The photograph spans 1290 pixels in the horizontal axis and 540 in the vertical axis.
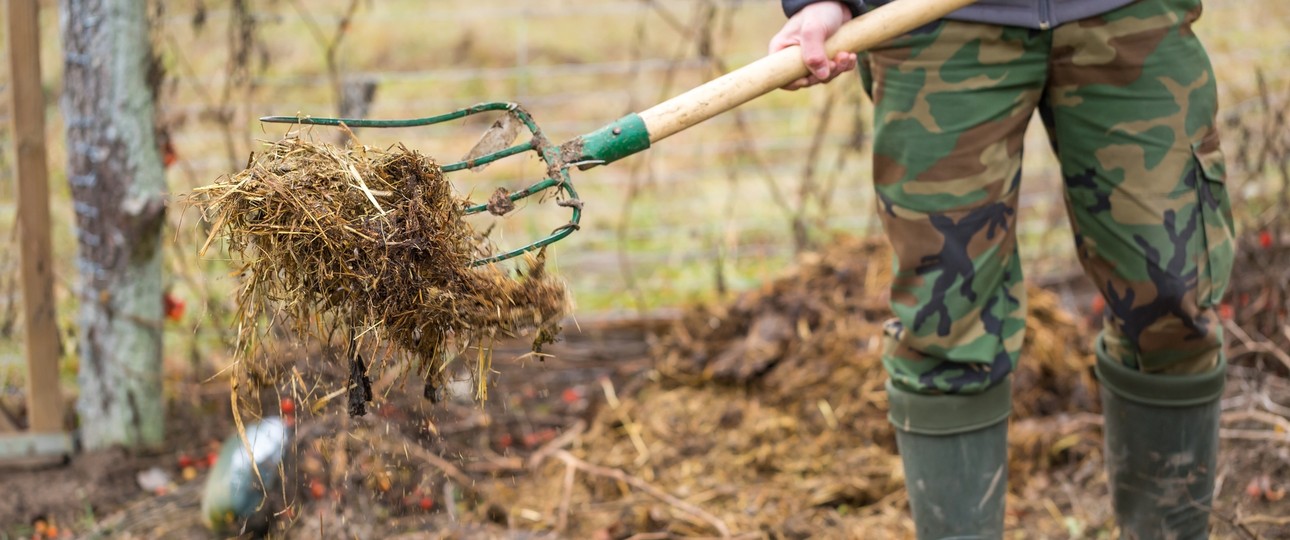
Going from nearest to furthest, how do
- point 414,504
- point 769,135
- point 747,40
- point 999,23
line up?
point 999,23
point 414,504
point 769,135
point 747,40

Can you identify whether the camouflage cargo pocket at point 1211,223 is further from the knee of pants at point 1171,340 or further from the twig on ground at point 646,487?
the twig on ground at point 646,487

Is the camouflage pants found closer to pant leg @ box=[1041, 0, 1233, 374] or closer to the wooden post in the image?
pant leg @ box=[1041, 0, 1233, 374]

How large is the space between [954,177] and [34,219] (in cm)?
268

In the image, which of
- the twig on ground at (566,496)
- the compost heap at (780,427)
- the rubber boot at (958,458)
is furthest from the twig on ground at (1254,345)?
the twig on ground at (566,496)

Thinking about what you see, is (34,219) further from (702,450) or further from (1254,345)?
(1254,345)

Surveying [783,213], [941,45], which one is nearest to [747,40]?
[783,213]

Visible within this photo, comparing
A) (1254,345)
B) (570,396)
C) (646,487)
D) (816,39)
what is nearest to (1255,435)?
(1254,345)

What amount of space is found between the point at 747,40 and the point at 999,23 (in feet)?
27.4

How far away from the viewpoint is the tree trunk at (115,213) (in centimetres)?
328

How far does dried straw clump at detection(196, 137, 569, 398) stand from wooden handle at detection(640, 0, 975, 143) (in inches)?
13.9

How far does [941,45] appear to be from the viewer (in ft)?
6.88

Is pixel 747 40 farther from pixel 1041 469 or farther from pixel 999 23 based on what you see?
pixel 999 23

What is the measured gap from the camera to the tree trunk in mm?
3281

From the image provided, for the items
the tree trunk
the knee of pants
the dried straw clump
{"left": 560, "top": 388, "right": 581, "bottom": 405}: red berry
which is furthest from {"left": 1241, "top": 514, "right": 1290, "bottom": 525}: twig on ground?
the tree trunk
